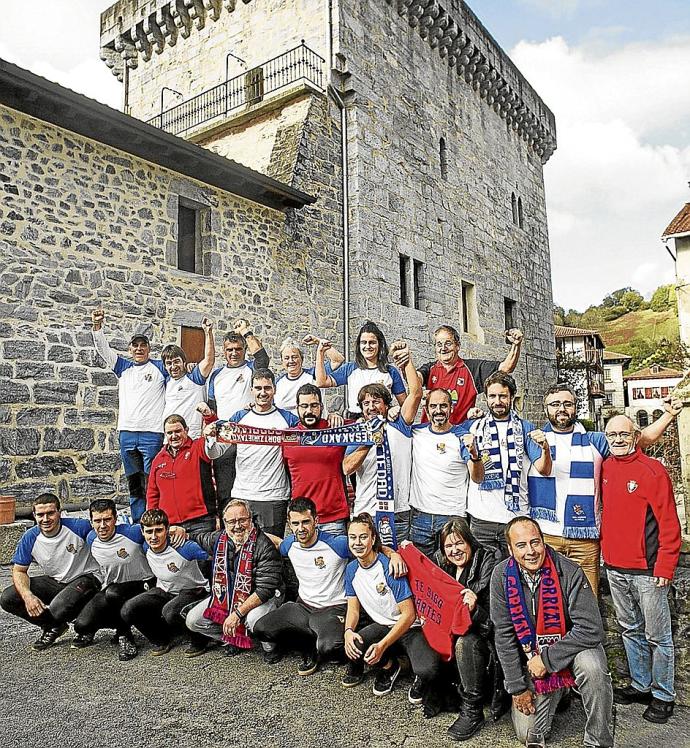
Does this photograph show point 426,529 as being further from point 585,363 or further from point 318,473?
point 585,363

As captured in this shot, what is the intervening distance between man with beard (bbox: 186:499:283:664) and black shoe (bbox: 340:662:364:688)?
1.75ft

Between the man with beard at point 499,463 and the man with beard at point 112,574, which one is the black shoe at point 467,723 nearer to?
the man with beard at point 499,463

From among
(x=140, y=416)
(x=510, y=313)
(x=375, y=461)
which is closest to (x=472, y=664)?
(x=375, y=461)

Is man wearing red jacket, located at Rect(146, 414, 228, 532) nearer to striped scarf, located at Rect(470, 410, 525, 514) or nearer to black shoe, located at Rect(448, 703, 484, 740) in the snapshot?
striped scarf, located at Rect(470, 410, 525, 514)

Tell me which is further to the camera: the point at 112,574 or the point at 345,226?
the point at 345,226

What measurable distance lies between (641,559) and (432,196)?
449 inches

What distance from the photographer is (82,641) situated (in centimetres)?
430

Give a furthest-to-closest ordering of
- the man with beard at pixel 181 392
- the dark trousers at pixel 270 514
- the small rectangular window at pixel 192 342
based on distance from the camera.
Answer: the small rectangular window at pixel 192 342
the man with beard at pixel 181 392
the dark trousers at pixel 270 514

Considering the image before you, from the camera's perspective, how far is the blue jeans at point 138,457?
5594 millimetres

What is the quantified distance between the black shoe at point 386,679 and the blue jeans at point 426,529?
0.64m

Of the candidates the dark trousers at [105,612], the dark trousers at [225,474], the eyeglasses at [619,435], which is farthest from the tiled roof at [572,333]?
the dark trousers at [105,612]

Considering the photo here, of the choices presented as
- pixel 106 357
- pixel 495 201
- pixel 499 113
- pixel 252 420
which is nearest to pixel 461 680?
pixel 252 420

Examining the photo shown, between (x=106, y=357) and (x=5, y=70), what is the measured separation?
3.31 m

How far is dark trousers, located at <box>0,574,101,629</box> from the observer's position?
4238mm
